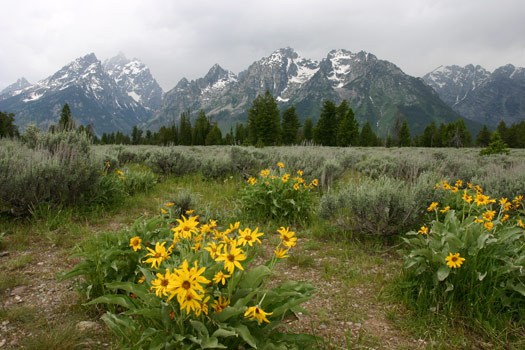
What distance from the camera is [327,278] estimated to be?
2.75 m

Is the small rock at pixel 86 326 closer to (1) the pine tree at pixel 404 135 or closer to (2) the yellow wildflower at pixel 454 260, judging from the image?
(2) the yellow wildflower at pixel 454 260

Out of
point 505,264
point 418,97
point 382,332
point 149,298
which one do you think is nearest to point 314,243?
point 382,332

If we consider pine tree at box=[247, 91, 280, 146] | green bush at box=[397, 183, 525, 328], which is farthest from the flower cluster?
pine tree at box=[247, 91, 280, 146]

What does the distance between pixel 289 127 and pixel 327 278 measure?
4231 centimetres

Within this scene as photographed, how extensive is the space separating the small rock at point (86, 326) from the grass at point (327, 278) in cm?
7

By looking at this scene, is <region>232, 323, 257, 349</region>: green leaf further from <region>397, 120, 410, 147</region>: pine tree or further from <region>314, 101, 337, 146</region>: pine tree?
<region>397, 120, 410, 147</region>: pine tree

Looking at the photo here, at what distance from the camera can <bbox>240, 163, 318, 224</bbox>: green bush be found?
4285 mm

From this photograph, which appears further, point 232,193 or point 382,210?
point 232,193

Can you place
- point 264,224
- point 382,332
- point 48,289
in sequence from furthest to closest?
point 264,224 → point 48,289 → point 382,332

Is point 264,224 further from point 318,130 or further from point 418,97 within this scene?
point 418,97

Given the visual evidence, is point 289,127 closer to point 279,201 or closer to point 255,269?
point 279,201

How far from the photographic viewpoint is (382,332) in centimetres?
198

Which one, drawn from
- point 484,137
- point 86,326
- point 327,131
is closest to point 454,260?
point 86,326

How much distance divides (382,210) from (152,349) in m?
3.02
